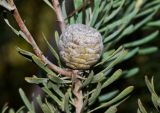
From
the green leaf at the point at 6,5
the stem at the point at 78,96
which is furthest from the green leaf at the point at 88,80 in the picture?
the green leaf at the point at 6,5

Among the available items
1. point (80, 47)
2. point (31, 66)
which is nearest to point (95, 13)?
point (80, 47)

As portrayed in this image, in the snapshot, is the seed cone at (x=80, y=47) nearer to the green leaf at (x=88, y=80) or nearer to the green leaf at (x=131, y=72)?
the green leaf at (x=88, y=80)

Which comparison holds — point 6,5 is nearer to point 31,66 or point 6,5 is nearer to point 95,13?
point 95,13

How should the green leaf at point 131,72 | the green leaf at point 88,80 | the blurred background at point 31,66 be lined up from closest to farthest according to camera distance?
the green leaf at point 88,80 < the green leaf at point 131,72 < the blurred background at point 31,66

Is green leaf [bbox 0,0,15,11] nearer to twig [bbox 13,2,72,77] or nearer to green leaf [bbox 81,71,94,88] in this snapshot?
twig [bbox 13,2,72,77]

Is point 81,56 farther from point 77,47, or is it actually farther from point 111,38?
point 111,38

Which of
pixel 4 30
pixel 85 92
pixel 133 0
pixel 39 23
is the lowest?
pixel 85 92

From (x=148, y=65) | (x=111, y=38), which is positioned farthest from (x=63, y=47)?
(x=148, y=65)
